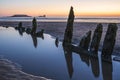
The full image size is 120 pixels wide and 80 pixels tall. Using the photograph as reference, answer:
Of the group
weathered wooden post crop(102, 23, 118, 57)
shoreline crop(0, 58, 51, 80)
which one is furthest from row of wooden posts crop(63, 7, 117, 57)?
shoreline crop(0, 58, 51, 80)

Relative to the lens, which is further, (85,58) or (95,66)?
(85,58)

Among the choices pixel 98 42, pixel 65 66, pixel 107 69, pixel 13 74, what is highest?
pixel 98 42

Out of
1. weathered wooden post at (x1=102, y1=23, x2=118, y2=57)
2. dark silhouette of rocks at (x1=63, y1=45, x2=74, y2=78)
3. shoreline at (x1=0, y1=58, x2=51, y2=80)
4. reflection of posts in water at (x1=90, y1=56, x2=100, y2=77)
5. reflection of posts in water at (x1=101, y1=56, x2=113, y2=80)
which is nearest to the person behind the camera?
shoreline at (x1=0, y1=58, x2=51, y2=80)

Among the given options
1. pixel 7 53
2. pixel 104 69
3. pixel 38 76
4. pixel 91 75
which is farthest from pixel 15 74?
pixel 7 53

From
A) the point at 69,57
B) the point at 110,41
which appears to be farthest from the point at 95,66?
the point at 69,57

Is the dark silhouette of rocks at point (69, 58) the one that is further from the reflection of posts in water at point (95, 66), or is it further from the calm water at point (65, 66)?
the reflection of posts in water at point (95, 66)

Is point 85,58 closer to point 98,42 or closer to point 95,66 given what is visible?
point 98,42

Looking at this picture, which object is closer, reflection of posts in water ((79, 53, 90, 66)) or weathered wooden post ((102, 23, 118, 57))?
reflection of posts in water ((79, 53, 90, 66))

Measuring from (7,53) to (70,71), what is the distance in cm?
927

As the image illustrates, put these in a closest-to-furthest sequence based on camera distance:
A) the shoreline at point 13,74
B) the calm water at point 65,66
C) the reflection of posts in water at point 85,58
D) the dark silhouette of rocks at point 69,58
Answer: the shoreline at point 13,74 → the calm water at point 65,66 → the dark silhouette of rocks at point 69,58 → the reflection of posts in water at point 85,58

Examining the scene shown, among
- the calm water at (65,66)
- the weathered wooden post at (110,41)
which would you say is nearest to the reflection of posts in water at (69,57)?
the calm water at (65,66)

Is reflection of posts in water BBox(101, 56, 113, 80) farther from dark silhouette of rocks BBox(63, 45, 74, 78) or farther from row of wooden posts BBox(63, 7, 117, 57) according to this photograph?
dark silhouette of rocks BBox(63, 45, 74, 78)

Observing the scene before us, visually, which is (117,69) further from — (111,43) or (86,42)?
(86,42)

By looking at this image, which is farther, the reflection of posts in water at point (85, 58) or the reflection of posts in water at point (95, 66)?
the reflection of posts in water at point (85, 58)
